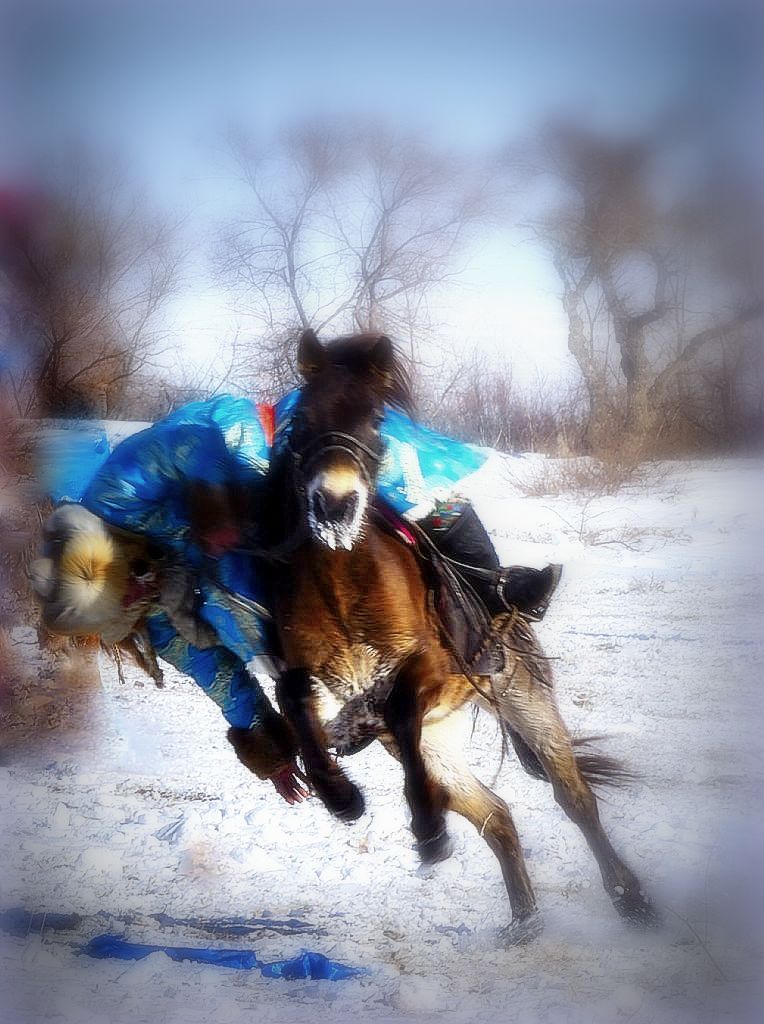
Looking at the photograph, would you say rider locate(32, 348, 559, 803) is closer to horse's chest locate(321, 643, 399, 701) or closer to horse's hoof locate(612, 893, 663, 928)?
horse's chest locate(321, 643, 399, 701)

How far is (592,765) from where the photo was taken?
2.48m

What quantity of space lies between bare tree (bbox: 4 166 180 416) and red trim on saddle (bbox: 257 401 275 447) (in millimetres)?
351

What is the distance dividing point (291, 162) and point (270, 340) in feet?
1.44

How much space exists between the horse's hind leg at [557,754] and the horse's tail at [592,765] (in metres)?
0.02

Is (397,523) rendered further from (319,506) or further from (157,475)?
(157,475)

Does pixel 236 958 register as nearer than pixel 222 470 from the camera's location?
No

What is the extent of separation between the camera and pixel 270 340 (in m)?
2.27

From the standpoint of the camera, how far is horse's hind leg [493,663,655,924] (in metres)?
2.42

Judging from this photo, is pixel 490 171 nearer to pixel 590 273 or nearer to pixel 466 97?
pixel 466 97

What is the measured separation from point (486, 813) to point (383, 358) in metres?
1.27

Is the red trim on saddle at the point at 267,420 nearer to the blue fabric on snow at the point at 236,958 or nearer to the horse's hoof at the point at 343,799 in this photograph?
the horse's hoof at the point at 343,799

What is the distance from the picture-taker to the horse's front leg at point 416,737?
6.82ft

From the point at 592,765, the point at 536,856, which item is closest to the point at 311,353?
the point at 592,765

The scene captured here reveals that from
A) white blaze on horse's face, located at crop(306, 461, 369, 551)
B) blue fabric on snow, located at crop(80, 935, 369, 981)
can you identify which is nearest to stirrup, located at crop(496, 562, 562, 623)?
white blaze on horse's face, located at crop(306, 461, 369, 551)
